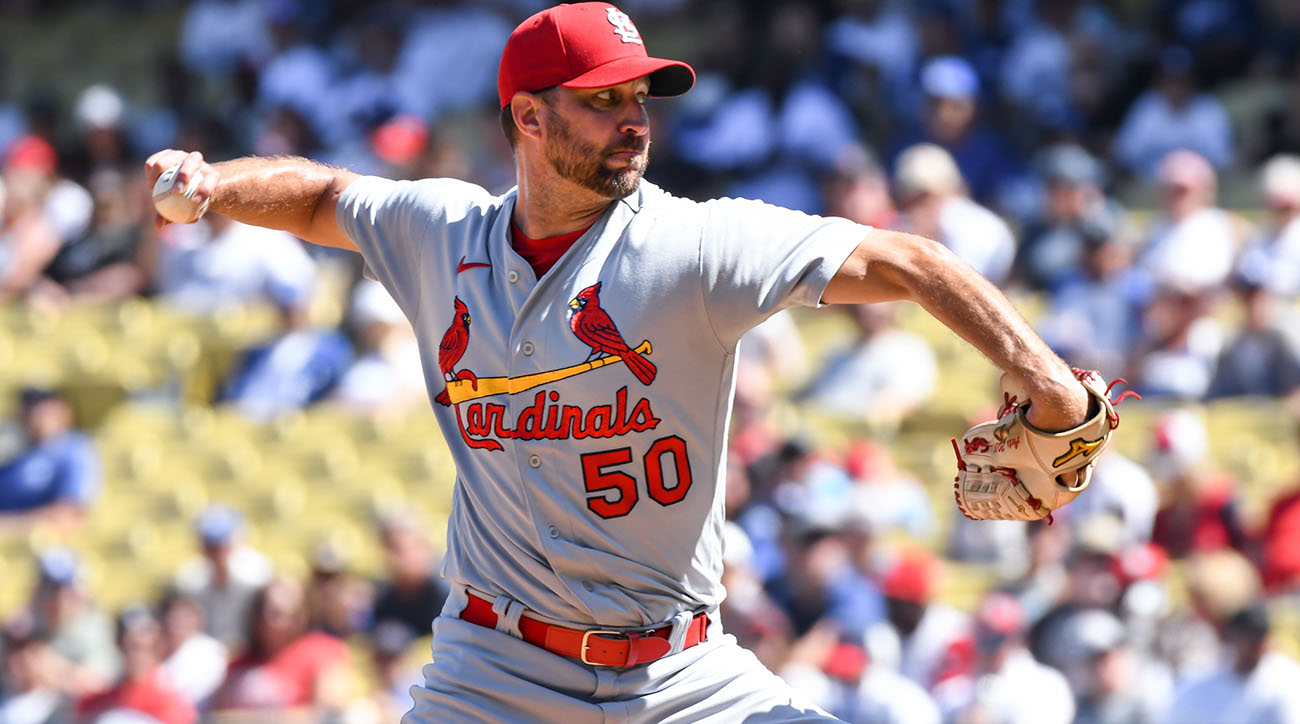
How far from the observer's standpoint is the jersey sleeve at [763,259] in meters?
3.30

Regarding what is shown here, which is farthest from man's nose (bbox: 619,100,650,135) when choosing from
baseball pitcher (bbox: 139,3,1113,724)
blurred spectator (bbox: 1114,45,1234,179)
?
blurred spectator (bbox: 1114,45,1234,179)

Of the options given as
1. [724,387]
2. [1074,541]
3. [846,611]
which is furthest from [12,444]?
[724,387]

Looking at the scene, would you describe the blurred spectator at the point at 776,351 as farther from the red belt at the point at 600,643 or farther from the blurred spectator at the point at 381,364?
the red belt at the point at 600,643

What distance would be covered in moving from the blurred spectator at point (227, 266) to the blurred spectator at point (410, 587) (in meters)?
2.41

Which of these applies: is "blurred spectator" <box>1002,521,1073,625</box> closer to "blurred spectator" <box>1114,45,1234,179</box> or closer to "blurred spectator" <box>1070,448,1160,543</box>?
"blurred spectator" <box>1070,448,1160,543</box>

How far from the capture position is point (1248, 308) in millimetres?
7465

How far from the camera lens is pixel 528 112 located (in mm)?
3668

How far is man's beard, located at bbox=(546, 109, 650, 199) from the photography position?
3.55 m

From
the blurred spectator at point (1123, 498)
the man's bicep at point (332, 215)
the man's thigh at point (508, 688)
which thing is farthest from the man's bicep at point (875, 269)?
the blurred spectator at point (1123, 498)

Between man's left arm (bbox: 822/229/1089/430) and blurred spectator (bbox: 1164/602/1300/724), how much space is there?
3.22m

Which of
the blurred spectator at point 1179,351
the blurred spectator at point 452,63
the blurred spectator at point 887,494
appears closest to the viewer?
the blurred spectator at point 887,494

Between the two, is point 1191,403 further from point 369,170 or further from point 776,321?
point 369,170

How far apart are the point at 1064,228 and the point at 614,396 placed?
5469 mm

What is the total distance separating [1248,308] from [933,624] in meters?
1.97
